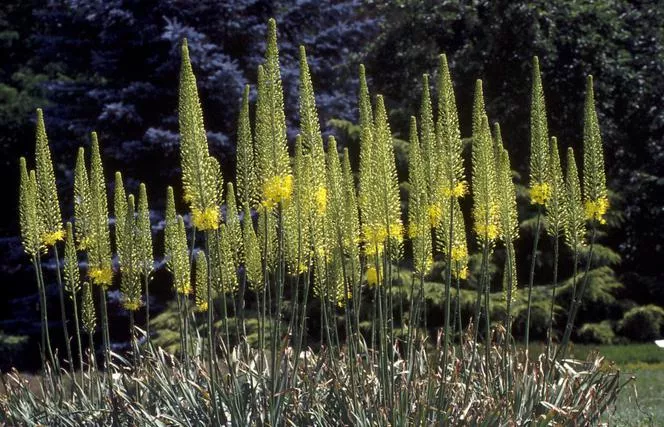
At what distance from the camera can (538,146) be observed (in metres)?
5.29

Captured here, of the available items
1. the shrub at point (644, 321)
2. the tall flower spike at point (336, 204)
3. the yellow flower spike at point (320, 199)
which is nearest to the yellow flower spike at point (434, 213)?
the tall flower spike at point (336, 204)

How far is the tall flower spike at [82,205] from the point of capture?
5.91 metres

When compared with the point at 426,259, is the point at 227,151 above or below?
above

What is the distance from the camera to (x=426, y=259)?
17.5 feet

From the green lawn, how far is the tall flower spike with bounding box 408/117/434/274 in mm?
2742

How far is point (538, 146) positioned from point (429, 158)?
657 mm

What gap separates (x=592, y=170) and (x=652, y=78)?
12.9 meters

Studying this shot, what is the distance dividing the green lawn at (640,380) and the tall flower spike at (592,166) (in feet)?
8.12

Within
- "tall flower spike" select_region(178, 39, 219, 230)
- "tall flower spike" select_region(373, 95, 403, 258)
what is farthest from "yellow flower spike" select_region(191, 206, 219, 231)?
"tall flower spike" select_region(373, 95, 403, 258)

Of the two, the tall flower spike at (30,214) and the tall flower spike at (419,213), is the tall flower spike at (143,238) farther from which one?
the tall flower spike at (419,213)

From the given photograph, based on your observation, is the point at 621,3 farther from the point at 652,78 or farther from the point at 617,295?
the point at 617,295

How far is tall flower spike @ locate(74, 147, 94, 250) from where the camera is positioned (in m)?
5.91

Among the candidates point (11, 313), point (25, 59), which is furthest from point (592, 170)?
point (25, 59)

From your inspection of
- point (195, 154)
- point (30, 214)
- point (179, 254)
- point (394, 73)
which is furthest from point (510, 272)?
point (394, 73)
